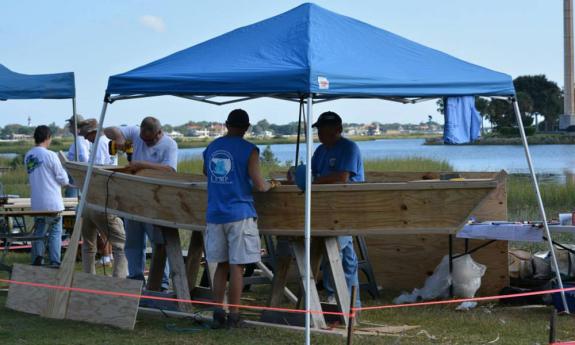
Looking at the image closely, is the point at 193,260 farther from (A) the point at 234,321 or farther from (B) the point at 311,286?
(B) the point at 311,286

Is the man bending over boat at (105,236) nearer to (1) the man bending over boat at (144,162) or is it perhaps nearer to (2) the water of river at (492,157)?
(1) the man bending over boat at (144,162)

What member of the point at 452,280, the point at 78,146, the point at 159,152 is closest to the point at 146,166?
the point at 159,152

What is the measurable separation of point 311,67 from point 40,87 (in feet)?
20.1

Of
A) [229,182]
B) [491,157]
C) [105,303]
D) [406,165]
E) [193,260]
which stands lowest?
[105,303]

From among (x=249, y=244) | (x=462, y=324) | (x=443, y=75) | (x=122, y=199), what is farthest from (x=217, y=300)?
(x=443, y=75)

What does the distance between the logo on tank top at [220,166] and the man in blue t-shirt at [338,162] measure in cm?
89

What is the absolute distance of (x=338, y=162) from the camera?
850 cm

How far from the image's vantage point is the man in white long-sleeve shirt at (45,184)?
11.2 metres

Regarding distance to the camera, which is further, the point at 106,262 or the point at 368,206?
the point at 106,262

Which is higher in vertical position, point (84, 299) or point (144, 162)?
point (144, 162)

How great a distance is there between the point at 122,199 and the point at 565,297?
3.94m

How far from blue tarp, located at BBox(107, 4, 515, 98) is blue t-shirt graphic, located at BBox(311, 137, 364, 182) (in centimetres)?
75

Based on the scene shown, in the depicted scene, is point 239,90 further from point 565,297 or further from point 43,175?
point 43,175

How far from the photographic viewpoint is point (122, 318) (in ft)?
26.6
